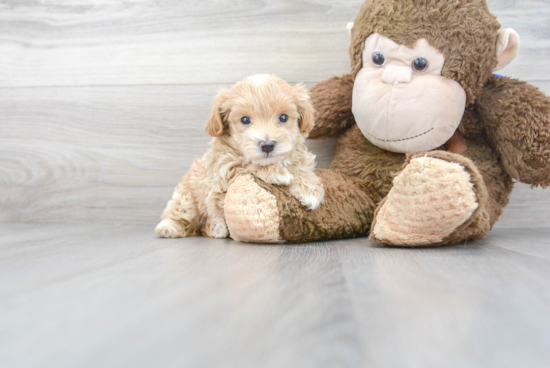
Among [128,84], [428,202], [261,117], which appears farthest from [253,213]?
[128,84]

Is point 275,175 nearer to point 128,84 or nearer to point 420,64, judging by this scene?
point 420,64

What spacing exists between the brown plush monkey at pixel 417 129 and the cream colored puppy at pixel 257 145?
0.05m

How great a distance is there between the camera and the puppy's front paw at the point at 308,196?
854 millimetres

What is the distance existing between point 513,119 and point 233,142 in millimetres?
632

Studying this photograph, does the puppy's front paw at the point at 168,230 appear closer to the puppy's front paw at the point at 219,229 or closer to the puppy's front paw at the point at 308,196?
the puppy's front paw at the point at 219,229

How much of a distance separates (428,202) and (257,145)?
1.13ft

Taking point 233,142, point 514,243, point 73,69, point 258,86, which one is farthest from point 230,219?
point 73,69

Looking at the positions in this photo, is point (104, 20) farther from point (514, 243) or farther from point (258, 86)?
point (514, 243)

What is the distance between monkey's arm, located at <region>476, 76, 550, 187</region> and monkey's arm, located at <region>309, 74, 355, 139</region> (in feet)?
1.06

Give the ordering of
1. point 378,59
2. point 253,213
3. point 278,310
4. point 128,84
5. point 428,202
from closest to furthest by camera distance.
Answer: point 278,310, point 428,202, point 253,213, point 378,59, point 128,84

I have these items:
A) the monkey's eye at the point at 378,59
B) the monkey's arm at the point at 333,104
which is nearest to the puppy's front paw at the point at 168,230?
the monkey's arm at the point at 333,104

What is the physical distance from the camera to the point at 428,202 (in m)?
0.70

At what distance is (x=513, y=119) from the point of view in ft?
2.97

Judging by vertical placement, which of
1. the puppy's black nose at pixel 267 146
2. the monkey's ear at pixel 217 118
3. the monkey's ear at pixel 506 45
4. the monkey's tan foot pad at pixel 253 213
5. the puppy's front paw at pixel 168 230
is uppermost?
the monkey's ear at pixel 506 45
